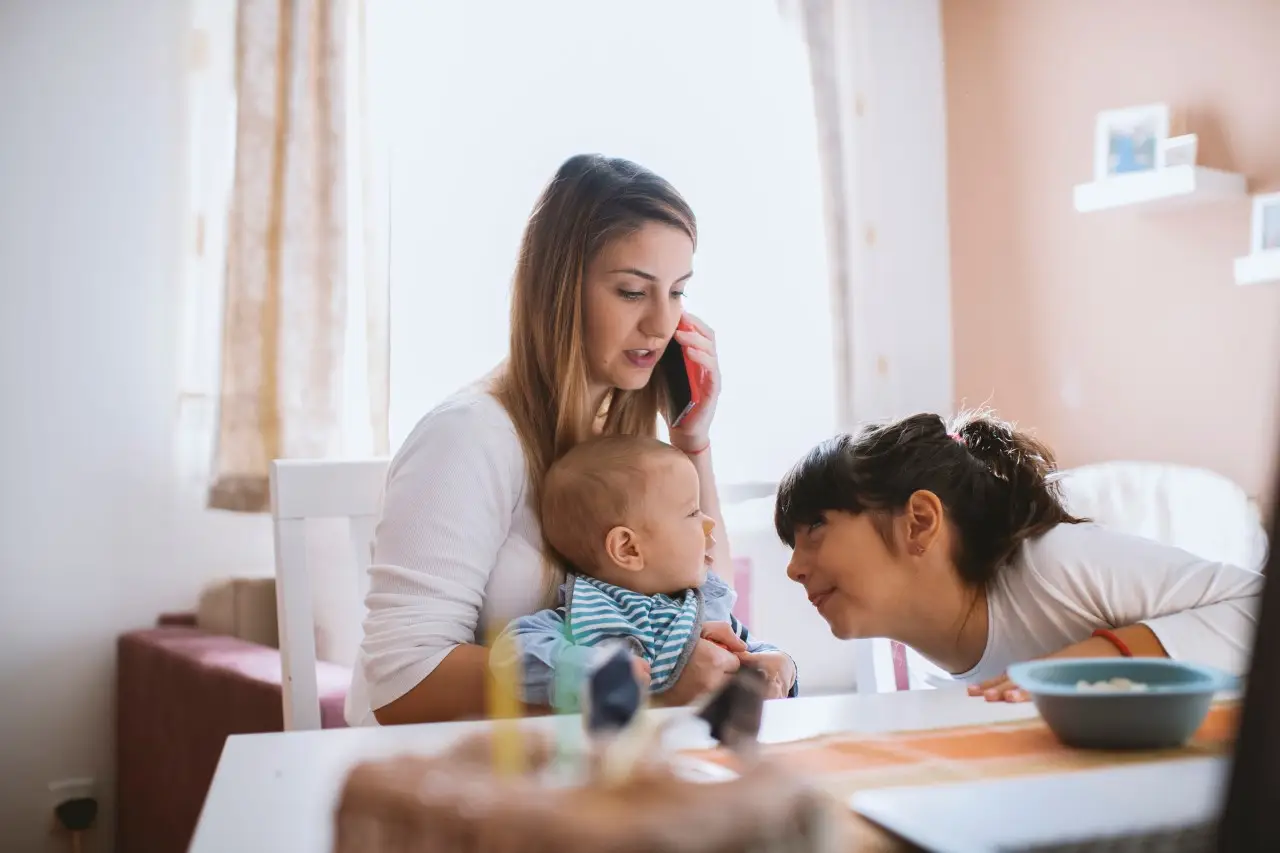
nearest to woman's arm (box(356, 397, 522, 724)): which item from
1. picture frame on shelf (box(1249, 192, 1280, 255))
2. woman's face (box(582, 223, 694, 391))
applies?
woman's face (box(582, 223, 694, 391))

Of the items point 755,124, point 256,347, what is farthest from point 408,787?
point 755,124

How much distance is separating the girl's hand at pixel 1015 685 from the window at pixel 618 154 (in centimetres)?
216

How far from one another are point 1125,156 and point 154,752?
2.79 m

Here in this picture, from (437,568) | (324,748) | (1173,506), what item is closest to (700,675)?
(437,568)

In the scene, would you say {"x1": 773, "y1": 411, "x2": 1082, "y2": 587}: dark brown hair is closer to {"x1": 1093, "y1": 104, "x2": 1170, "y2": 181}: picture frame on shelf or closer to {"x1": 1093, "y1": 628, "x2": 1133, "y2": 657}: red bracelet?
{"x1": 1093, "y1": 628, "x2": 1133, "y2": 657}: red bracelet

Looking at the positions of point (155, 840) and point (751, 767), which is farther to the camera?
point (155, 840)

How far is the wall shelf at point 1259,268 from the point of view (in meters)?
2.76

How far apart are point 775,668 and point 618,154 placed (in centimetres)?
241

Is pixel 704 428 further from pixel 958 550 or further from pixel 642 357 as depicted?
pixel 958 550

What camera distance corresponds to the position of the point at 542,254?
1521mm

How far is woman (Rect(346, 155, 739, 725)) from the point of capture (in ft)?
4.27

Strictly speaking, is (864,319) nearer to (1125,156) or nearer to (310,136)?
(1125,156)

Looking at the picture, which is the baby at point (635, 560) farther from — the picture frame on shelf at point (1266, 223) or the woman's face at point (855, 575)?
the picture frame on shelf at point (1266, 223)

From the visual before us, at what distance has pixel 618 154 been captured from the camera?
3482 millimetres
